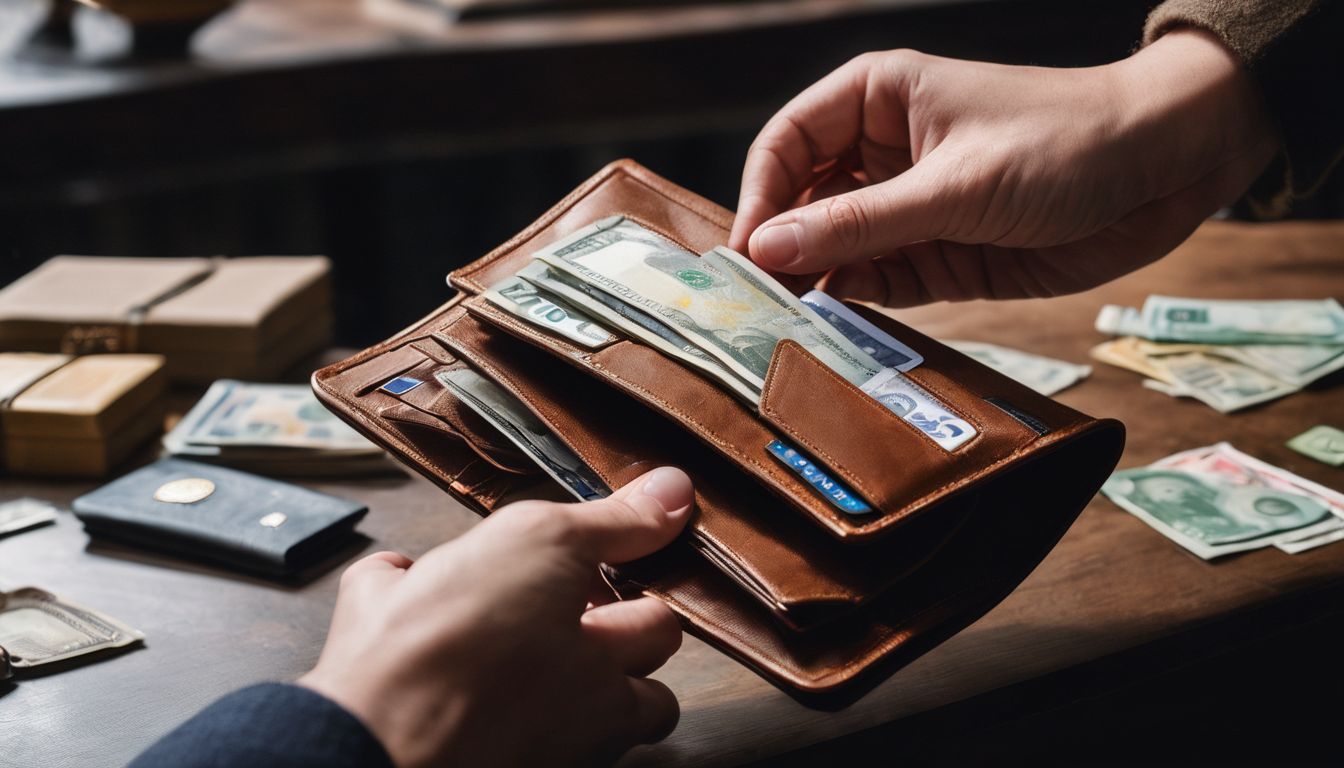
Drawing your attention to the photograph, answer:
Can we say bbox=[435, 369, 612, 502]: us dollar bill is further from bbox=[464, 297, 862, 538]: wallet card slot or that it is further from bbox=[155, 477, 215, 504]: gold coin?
bbox=[155, 477, 215, 504]: gold coin

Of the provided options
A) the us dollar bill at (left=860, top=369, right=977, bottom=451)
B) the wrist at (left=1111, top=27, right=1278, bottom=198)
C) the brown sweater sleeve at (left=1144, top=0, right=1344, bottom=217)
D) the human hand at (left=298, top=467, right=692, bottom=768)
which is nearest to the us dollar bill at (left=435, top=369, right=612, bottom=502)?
the human hand at (left=298, top=467, right=692, bottom=768)

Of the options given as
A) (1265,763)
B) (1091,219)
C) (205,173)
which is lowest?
(1265,763)

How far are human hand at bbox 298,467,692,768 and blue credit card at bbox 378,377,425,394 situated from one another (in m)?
0.23

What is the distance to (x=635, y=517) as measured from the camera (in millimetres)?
856

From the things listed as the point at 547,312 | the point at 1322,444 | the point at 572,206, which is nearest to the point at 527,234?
the point at 572,206

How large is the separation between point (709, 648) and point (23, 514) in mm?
789

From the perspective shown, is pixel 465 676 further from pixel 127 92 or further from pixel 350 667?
pixel 127 92

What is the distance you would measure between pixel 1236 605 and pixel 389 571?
782mm

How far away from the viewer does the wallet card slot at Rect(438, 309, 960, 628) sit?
2.78ft

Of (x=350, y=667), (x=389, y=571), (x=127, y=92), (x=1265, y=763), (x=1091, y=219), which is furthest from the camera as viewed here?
(x=127, y=92)

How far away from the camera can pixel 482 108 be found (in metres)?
2.85

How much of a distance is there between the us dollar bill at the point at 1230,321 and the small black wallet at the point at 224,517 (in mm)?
1099

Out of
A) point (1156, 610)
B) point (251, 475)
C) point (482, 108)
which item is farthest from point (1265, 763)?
point (482, 108)

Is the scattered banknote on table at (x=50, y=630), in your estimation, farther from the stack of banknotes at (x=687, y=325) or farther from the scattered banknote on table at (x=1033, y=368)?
the scattered banknote on table at (x=1033, y=368)
